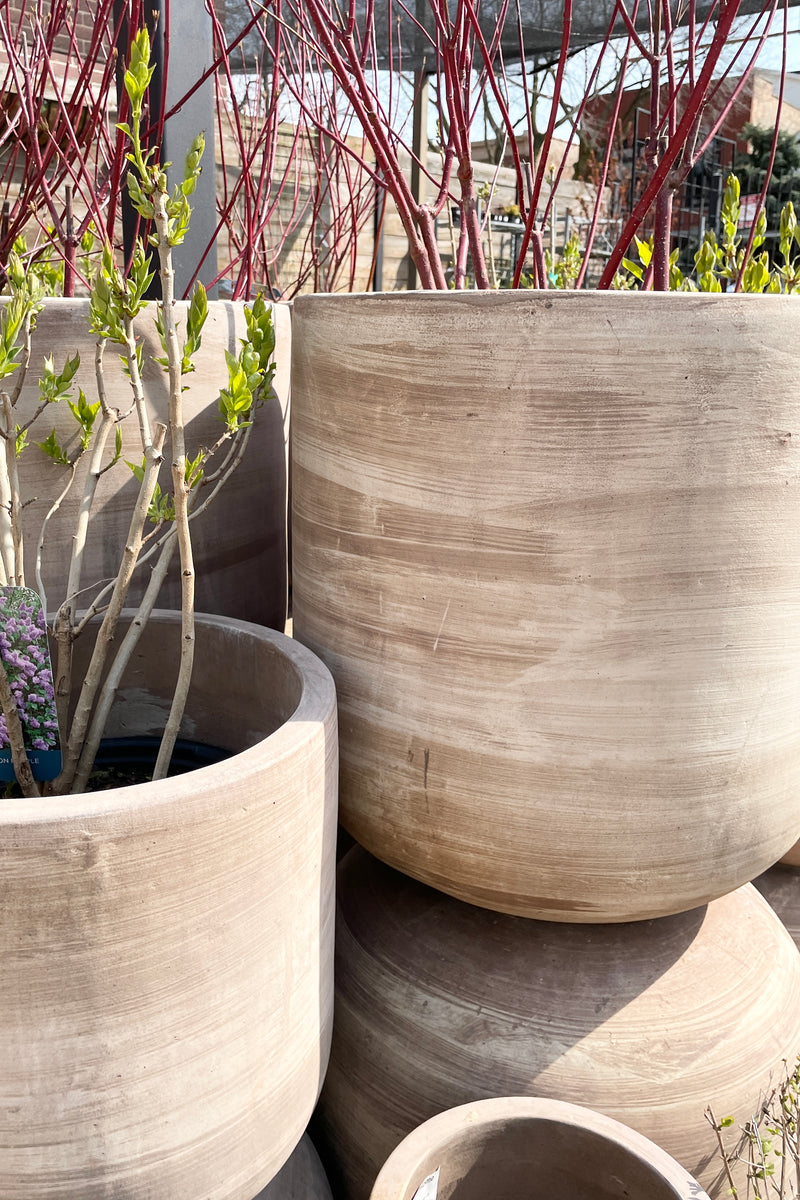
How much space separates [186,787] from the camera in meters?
0.79

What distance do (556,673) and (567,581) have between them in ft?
0.32

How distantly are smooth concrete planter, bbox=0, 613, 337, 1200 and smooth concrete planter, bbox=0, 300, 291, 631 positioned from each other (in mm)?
551

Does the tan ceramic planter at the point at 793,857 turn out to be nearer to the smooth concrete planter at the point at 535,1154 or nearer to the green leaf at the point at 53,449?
the smooth concrete planter at the point at 535,1154

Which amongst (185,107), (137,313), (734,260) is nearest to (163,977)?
(137,313)

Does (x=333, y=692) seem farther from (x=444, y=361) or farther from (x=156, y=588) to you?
(x=444, y=361)

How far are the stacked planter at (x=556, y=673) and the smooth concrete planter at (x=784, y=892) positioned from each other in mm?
484

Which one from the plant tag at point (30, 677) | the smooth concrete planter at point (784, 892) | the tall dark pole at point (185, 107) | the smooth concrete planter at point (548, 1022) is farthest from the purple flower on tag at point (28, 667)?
the smooth concrete planter at point (784, 892)

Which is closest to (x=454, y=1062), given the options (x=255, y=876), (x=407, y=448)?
(x=255, y=876)

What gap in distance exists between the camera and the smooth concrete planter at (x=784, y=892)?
5.44 feet

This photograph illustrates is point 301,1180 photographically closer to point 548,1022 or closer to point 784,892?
point 548,1022

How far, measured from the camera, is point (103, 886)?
2.45 feet

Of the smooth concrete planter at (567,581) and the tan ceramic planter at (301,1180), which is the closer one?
the smooth concrete planter at (567,581)

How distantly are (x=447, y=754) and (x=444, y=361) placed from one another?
1.40ft

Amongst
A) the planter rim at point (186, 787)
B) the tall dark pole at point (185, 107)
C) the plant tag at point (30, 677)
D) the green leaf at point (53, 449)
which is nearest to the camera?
the planter rim at point (186, 787)
